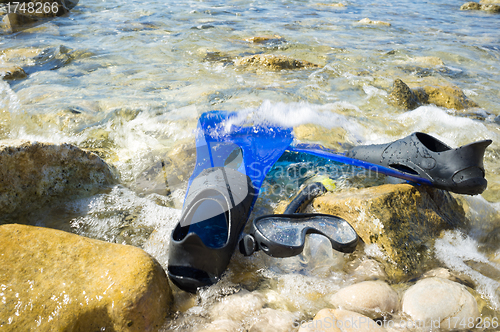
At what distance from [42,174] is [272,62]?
445 centimetres

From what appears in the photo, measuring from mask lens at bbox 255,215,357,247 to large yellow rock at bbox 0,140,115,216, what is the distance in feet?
4.63

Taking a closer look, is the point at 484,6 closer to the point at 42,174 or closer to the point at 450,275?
the point at 450,275

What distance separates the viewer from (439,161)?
2.10 meters

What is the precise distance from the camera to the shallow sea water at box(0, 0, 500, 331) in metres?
1.86

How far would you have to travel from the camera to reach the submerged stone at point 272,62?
564 cm

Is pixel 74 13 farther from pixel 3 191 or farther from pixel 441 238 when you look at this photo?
pixel 441 238

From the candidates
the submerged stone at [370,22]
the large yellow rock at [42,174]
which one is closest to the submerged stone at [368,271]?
the large yellow rock at [42,174]

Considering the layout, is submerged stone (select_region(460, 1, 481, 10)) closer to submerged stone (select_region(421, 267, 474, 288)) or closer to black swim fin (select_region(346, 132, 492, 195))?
black swim fin (select_region(346, 132, 492, 195))

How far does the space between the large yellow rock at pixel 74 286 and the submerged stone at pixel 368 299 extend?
2.98ft

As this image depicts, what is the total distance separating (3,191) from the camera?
6.36ft

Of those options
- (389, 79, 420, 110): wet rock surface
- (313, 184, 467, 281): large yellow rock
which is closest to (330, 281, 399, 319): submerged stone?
(313, 184, 467, 281): large yellow rock

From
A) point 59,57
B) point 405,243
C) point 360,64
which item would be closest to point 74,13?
point 59,57

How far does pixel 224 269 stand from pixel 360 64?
18.3 feet

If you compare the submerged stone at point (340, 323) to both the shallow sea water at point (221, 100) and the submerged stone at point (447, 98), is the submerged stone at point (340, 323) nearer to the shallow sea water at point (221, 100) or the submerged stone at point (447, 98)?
the shallow sea water at point (221, 100)
